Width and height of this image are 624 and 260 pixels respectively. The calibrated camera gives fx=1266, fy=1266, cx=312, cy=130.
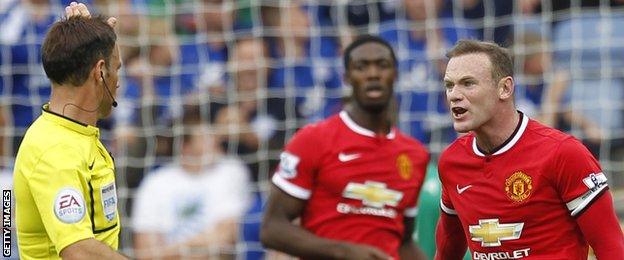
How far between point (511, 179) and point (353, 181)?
192 cm

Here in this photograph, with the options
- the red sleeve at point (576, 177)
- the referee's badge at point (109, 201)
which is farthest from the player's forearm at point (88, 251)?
the red sleeve at point (576, 177)

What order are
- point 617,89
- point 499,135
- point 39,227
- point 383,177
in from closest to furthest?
point 39,227 → point 499,135 → point 383,177 → point 617,89

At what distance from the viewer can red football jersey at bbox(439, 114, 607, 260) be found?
4656 mm

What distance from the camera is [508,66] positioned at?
16.2 ft

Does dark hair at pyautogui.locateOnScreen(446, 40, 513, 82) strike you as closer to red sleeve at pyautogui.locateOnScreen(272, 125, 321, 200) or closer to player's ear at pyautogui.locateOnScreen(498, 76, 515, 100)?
player's ear at pyautogui.locateOnScreen(498, 76, 515, 100)

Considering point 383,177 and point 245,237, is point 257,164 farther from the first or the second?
point 383,177

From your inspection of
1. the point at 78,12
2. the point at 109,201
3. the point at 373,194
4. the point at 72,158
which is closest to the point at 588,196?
the point at 109,201

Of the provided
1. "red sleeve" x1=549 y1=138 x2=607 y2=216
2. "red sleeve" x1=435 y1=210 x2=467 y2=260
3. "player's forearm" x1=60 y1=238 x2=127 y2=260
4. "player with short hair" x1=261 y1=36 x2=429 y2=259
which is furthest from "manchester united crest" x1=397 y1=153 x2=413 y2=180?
"player's forearm" x1=60 y1=238 x2=127 y2=260

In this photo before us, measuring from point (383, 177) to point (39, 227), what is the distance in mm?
2598

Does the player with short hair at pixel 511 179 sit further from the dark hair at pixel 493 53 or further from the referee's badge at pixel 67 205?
the referee's badge at pixel 67 205

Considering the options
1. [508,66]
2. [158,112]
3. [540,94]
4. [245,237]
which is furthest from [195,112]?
[508,66]

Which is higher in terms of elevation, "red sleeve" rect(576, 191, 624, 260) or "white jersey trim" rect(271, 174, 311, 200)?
"red sleeve" rect(576, 191, 624, 260)

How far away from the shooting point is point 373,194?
6.67 m

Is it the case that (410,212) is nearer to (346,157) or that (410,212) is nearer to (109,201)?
(346,157)
